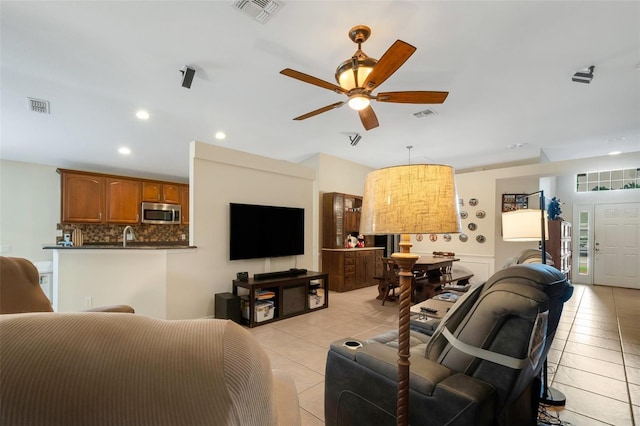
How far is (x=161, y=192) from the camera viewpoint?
650cm

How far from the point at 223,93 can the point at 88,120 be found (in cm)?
226

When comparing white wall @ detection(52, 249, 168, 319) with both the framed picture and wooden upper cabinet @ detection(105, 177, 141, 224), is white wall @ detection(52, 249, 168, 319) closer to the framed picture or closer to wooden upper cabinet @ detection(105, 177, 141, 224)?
wooden upper cabinet @ detection(105, 177, 141, 224)

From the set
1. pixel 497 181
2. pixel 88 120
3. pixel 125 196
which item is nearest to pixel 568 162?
pixel 497 181

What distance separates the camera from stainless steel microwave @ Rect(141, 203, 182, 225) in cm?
618

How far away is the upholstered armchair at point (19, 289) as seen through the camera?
1.70 meters

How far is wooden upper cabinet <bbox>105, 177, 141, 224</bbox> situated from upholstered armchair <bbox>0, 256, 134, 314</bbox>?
4.49 meters

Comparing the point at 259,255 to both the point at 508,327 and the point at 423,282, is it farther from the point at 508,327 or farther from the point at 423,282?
the point at 508,327

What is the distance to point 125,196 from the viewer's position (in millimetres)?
5984

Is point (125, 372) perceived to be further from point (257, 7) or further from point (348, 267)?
point (348, 267)

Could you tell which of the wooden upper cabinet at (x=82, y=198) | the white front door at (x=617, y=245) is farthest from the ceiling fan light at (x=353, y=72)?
the white front door at (x=617, y=245)

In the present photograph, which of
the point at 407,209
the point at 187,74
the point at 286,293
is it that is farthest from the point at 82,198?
the point at 407,209

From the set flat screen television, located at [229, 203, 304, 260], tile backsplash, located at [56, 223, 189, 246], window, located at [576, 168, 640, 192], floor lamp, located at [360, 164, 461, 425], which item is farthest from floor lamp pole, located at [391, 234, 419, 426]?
window, located at [576, 168, 640, 192]

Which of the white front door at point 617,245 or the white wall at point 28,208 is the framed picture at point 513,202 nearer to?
the white front door at point 617,245

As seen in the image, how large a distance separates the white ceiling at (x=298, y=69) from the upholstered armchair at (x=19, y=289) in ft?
6.01
